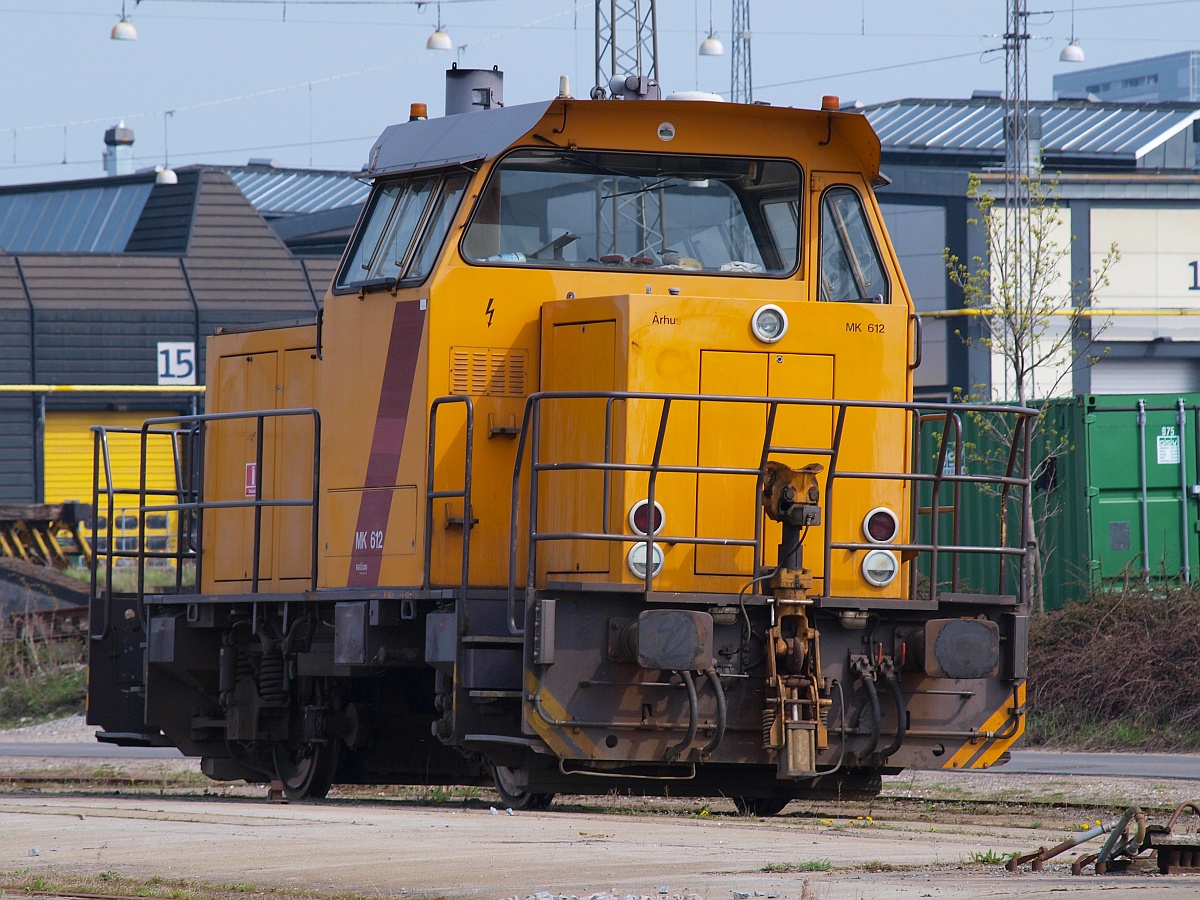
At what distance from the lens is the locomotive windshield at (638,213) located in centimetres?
908

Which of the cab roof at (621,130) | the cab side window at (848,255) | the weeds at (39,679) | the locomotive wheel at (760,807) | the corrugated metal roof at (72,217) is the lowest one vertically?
the weeds at (39,679)

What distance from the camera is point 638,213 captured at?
9.25 meters

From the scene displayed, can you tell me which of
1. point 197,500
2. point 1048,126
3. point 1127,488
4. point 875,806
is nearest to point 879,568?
point 875,806

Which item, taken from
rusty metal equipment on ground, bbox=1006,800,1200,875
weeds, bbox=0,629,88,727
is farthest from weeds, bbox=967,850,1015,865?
weeds, bbox=0,629,88,727

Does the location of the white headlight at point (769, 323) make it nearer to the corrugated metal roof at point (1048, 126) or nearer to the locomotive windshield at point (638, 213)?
the locomotive windshield at point (638, 213)

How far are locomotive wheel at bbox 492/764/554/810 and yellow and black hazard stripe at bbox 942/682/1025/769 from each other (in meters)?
2.49

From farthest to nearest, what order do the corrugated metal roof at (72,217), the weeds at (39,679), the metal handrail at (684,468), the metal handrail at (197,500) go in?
the corrugated metal roof at (72,217) < the weeds at (39,679) < the metal handrail at (197,500) < the metal handrail at (684,468)

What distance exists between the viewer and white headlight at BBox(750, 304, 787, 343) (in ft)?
29.0

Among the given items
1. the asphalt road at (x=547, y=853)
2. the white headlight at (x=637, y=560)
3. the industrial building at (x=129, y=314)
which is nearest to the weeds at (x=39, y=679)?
the asphalt road at (x=547, y=853)

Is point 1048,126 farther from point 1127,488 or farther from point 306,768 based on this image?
point 306,768

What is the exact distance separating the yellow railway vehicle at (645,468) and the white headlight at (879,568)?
0.06 feet

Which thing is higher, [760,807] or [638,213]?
[638,213]

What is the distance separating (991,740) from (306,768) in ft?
13.4

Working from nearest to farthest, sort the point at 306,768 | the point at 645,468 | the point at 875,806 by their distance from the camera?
the point at 645,468 < the point at 875,806 < the point at 306,768
